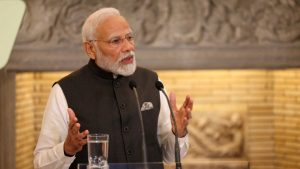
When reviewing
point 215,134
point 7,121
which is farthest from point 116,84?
point 215,134

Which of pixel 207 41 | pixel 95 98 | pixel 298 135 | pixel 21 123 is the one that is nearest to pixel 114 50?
pixel 95 98

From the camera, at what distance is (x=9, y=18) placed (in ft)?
16.4

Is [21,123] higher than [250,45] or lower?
lower

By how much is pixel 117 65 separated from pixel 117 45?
94 mm

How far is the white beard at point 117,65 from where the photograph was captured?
3.18 metres

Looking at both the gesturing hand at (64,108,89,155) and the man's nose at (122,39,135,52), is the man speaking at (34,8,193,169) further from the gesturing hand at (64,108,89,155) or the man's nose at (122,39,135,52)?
the gesturing hand at (64,108,89,155)

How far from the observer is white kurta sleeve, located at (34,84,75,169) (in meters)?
3.00

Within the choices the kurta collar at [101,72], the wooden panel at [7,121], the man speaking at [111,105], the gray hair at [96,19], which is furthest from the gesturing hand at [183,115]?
the wooden panel at [7,121]

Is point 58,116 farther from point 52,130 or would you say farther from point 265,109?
point 265,109

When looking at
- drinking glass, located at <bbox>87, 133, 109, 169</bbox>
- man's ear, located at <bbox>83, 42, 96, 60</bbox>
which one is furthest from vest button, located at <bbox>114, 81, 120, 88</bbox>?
drinking glass, located at <bbox>87, 133, 109, 169</bbox>

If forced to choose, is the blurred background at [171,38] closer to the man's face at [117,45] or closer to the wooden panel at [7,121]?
the wooden panel at [7,121]

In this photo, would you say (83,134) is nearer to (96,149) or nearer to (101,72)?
(96,149)

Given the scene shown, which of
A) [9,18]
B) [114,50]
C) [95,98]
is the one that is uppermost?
[9,18]

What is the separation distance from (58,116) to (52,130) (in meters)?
0.08
